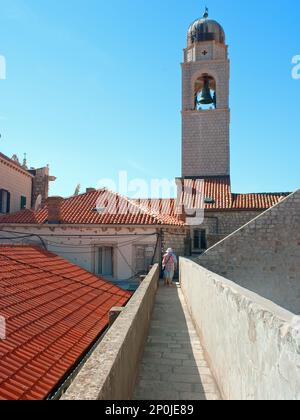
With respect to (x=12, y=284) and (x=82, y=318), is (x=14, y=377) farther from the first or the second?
(x=12, y=284)

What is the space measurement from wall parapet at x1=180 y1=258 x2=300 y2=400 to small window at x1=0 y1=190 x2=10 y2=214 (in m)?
17.4

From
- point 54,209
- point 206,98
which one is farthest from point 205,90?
point 54,209

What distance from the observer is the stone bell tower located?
24625 millimetres

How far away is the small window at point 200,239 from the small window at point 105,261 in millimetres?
6945

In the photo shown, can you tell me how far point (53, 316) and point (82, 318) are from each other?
2.45 ft

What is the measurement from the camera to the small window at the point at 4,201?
18.8 metres

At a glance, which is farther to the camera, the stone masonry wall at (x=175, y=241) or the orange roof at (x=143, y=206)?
the orange roof at (x=143, y=206)

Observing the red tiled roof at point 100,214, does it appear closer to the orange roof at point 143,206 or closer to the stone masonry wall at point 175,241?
the orange roof at point 143,206

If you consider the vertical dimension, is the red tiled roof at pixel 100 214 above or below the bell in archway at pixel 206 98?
below

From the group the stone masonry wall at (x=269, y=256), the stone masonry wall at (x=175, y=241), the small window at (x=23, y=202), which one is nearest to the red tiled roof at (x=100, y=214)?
the stone masonry wall at (x=175, y=241)

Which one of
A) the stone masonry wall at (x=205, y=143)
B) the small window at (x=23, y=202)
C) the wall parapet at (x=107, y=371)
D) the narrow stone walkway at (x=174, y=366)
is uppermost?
the stone masonry wall at (x=205, y=143)

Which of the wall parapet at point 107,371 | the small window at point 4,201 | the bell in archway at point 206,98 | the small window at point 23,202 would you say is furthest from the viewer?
the bell in archway at point 206,98

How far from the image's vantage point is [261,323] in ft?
7.48

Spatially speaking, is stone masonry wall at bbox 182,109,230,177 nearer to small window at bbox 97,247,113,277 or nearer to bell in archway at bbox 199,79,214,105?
bell in archway at bbox 199,79,214,105
